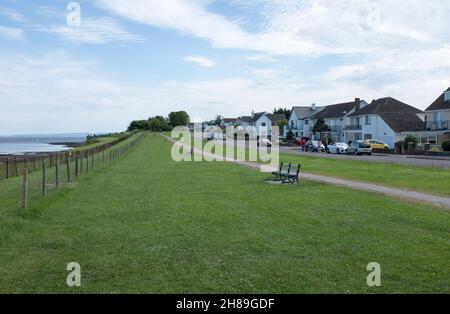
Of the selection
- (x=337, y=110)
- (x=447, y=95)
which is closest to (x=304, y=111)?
(x=337, y=110)

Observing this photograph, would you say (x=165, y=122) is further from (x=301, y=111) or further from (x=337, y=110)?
(x=337, y=110)

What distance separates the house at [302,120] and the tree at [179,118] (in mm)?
79673

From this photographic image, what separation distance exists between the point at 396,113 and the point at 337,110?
879 inches

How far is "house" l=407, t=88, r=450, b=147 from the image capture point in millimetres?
54500

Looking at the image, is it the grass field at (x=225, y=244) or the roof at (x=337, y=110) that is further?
the roof at (x=337, y=110)

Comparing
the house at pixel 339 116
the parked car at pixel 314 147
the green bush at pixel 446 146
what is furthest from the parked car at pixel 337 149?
the house at pixel 339 116

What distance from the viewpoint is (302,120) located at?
10444 cm

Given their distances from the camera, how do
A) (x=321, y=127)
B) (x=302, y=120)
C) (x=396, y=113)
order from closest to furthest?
1. (x=396, y=113)
2. (x=321, y=127)
3. (x=302, y=120)

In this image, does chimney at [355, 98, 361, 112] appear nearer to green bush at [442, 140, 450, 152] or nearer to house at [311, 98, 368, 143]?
house at [311, 98, 368, 143]

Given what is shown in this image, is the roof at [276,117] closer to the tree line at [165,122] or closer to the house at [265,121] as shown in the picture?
the house at [265,121]

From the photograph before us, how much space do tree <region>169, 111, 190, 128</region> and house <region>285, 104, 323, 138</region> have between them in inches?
3137

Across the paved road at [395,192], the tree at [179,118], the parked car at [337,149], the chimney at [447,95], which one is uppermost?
the tree at [179,118]

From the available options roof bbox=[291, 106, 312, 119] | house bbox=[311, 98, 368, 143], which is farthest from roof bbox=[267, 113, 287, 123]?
house bbox=[311, 98, 368, 143]

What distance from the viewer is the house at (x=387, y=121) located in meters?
62.1
